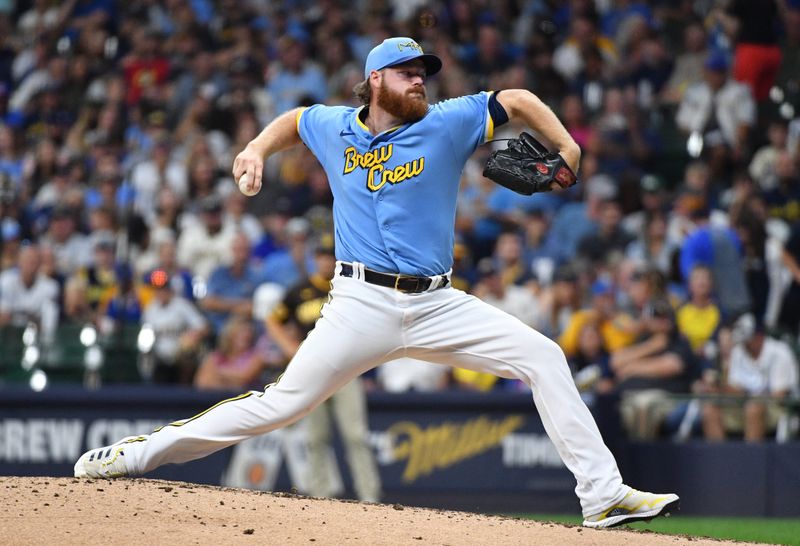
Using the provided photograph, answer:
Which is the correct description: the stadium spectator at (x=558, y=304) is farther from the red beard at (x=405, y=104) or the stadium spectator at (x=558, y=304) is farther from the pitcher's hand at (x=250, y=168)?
the pitcher's hand at (x=250, y=168)

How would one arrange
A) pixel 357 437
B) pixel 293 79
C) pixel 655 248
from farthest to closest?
pixel 293 79 → pixel 655 248 → pixel 357 437

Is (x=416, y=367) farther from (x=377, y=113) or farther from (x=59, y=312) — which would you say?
(x=377, y=113)

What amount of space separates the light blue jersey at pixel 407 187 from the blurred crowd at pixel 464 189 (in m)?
4.69

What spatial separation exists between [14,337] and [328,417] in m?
3.60

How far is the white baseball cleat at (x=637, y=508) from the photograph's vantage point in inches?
232

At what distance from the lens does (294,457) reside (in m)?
11.3

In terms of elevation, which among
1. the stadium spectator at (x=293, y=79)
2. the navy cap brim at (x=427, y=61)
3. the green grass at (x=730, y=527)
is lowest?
the green grass at (x=730, y=527)

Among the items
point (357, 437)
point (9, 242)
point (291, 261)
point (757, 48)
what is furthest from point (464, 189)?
point (9, 242)

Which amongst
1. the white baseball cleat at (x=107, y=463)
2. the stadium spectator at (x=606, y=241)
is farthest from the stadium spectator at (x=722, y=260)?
the white baseball cleat at (x=107, y=463)

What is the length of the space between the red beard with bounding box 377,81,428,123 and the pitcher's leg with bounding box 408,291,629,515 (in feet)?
2.93

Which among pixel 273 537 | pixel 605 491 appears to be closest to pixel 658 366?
pixel 605 491

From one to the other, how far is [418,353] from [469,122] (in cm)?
110

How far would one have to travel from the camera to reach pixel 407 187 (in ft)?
19.5

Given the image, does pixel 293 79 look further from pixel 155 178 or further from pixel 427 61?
pixel 427 61
